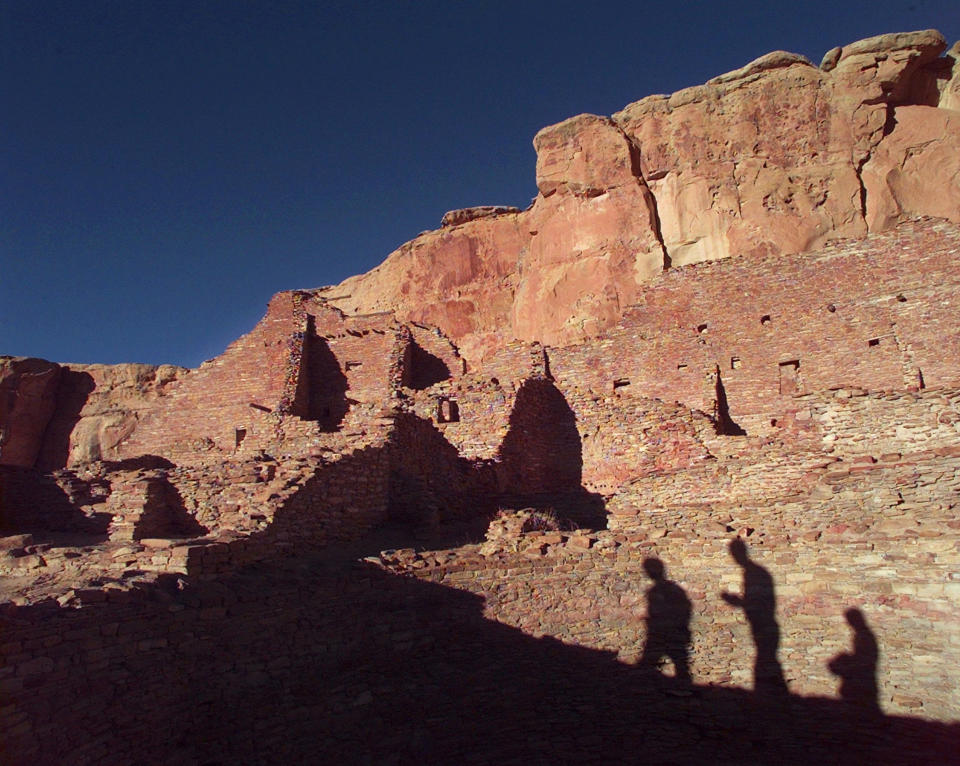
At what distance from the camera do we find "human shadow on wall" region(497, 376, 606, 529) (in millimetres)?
14461

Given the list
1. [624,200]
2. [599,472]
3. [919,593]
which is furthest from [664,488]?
[624,200]

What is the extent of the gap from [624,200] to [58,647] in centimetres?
1962

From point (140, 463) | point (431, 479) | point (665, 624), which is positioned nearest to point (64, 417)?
point (140, 463)

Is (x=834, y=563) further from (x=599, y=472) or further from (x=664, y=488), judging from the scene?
(x=599, y=472)

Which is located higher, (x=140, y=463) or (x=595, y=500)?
(x=140, y=463)

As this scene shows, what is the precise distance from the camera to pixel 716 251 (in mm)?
20016

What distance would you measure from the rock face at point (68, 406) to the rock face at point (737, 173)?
12579 mm

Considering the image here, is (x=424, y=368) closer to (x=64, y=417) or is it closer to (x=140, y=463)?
(x=140, y=463)

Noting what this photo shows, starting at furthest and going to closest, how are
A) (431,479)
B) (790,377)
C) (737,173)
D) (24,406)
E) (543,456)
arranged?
(24,406) < (737,173) < (790,377) < (543,456) < (431,479)

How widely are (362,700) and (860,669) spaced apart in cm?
498

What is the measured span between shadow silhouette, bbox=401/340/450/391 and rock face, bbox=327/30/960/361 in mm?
3343

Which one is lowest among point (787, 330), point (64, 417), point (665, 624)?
point (665, 624)

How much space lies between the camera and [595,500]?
1441cm

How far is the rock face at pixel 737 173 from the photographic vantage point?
61.4ft
